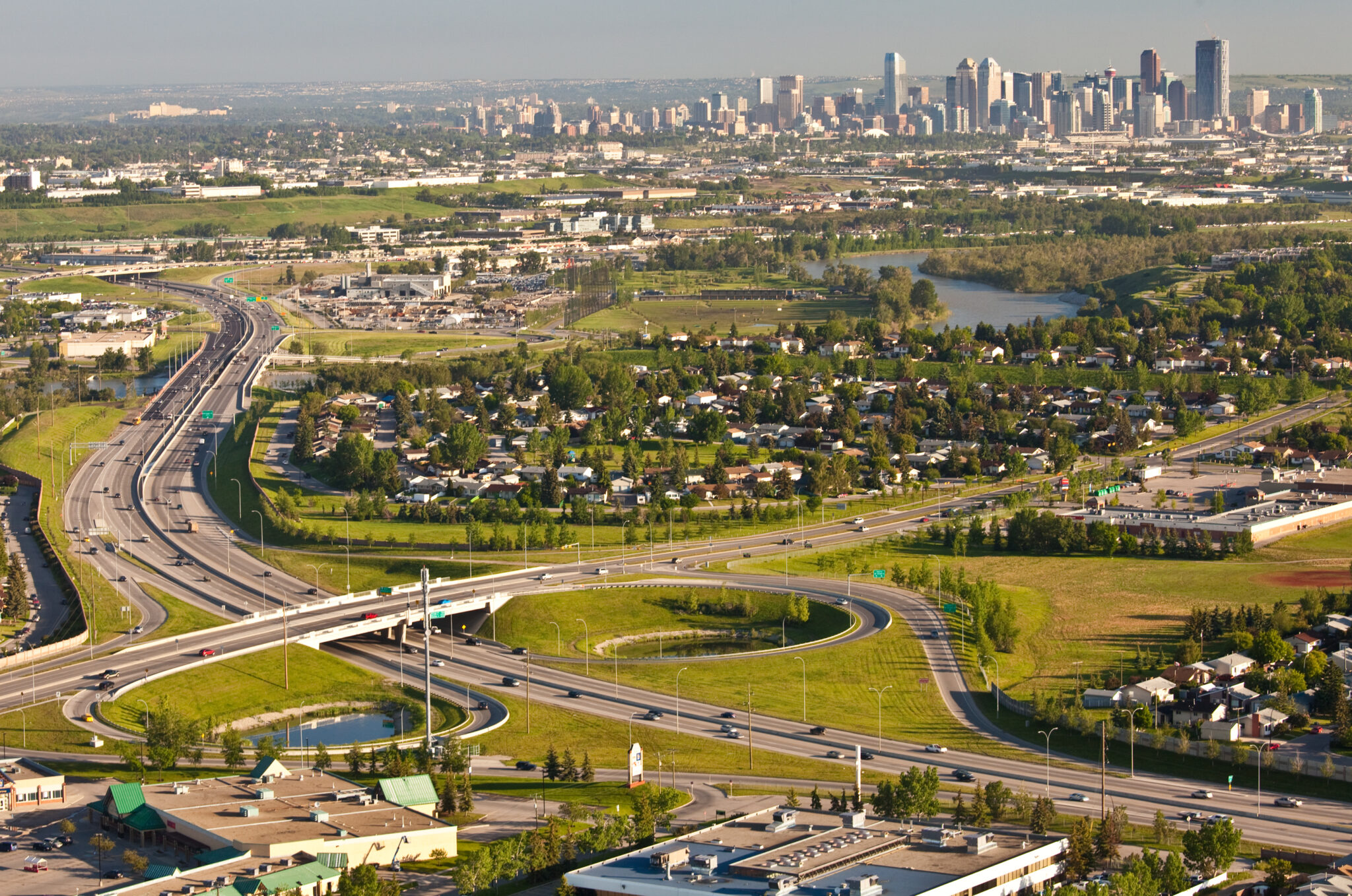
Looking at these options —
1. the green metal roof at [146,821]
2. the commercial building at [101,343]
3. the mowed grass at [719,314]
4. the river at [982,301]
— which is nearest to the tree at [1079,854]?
the green metal roof at [146,821]

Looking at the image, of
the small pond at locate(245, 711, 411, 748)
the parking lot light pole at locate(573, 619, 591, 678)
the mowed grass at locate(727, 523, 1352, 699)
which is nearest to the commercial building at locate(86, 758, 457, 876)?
the small pond at locate(245, 711, 411, 748)

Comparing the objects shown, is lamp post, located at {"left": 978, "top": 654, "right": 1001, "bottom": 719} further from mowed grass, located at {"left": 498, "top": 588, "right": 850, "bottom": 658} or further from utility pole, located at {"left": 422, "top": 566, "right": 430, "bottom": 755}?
utility pole, located at {"left": 422, "top": 566, "right": 430, "bottom": 755}

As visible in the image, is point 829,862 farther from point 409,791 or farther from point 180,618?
point 180,618

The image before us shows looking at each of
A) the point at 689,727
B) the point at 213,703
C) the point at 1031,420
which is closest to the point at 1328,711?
the point at 689,727

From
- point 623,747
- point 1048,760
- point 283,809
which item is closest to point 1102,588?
point 1048,760

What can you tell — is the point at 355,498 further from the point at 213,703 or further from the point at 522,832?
the point at 522,832
